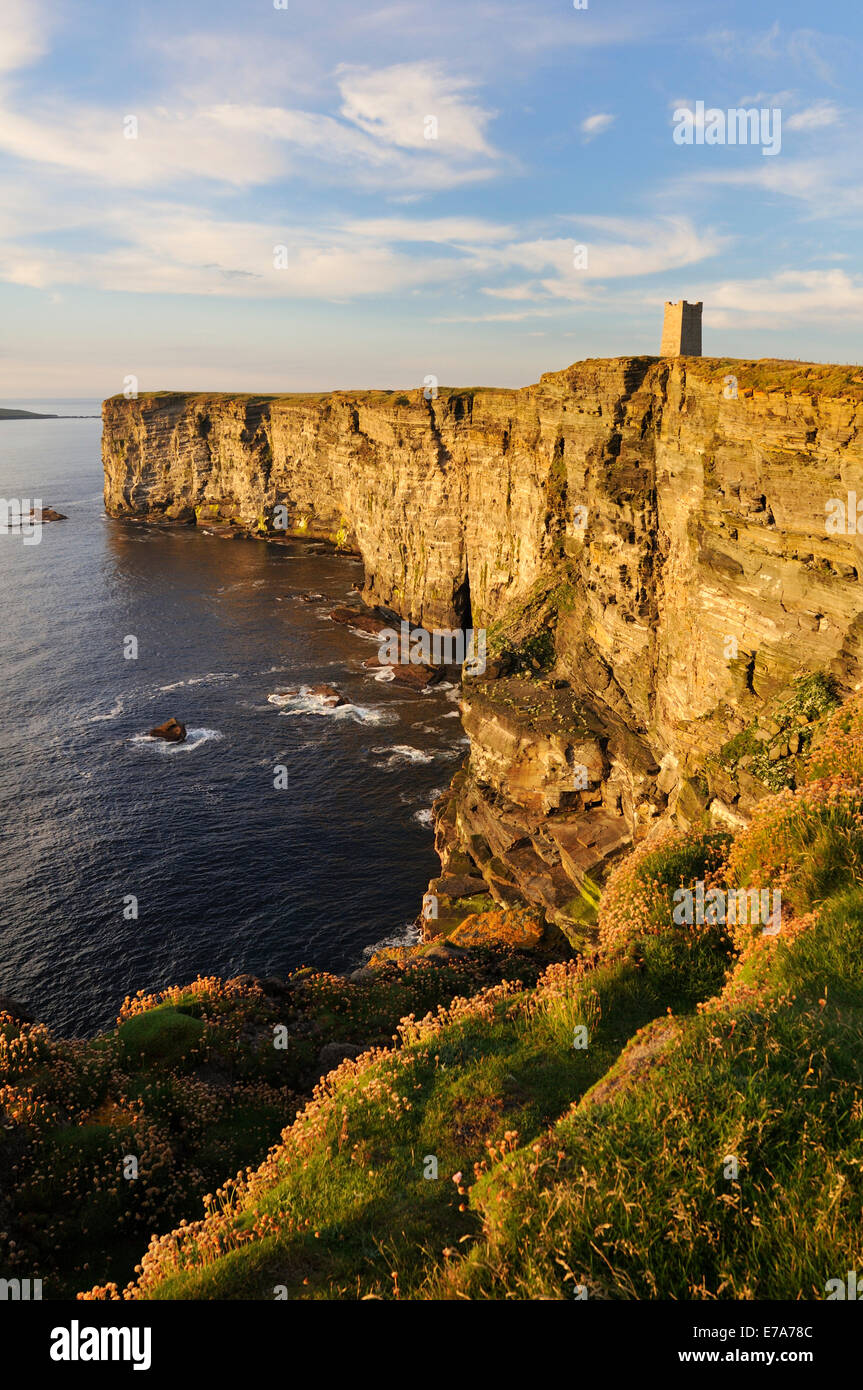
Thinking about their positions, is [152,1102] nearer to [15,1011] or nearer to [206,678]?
[15,1011]

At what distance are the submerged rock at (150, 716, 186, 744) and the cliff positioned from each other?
2573 centimetres

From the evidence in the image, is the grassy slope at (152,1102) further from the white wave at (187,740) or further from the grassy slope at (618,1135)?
the white wave at (187,740)

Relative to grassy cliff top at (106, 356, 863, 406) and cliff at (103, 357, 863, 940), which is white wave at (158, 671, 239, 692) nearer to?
cliff at (103, 357, 863, 940)

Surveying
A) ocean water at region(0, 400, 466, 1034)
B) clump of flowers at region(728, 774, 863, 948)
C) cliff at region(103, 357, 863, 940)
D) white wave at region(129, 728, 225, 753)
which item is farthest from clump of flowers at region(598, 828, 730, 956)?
white wave at region(129, 728, 225, 753)

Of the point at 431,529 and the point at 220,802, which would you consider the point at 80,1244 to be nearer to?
the point at 220,802

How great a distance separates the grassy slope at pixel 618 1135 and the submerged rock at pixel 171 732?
5619 centimetres

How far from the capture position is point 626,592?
5006 cm

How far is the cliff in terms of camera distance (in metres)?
32.3

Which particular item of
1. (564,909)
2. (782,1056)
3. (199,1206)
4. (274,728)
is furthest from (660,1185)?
(274,728)

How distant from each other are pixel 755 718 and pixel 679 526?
15.2m

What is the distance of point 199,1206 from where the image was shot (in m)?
16.8

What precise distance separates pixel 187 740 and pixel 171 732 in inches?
60.6

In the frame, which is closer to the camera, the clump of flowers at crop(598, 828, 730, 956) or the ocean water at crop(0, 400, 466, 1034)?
the clump of flowers at crop(598, 828, 730, 956)
